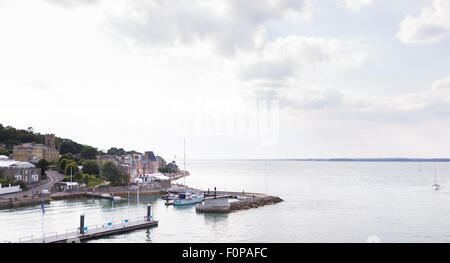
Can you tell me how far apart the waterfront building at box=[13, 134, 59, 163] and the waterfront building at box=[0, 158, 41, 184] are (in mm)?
33887

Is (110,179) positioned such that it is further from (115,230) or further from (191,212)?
(115,230)

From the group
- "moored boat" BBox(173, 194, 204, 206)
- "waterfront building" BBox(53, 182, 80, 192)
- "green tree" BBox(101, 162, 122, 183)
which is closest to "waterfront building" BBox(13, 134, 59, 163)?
"green tree" BBox(101, 162, 122, 183)

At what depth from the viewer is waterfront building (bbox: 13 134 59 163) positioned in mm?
107188

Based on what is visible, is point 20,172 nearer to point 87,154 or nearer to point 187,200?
point 187,200

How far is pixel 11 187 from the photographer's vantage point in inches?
2467

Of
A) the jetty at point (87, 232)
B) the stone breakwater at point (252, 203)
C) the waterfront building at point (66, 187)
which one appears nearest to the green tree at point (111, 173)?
the waterfront building at point (66, 187)

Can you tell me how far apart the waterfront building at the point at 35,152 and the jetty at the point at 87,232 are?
86460mm

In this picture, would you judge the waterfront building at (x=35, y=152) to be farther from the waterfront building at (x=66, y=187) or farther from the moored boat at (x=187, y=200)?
the moored boat at (x=187, y=200)

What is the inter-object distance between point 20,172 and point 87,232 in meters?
52.1

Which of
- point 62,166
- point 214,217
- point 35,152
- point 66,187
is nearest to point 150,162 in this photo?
point 35,152

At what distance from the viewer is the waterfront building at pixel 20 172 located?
237 feet

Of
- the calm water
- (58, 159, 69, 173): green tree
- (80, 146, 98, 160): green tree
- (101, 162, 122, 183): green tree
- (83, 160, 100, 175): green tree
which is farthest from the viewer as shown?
(80, 146, 98, 160): green tree

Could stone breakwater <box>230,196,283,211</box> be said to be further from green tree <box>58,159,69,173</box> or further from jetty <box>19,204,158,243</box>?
green tree <box>58,159,69,173</box>
